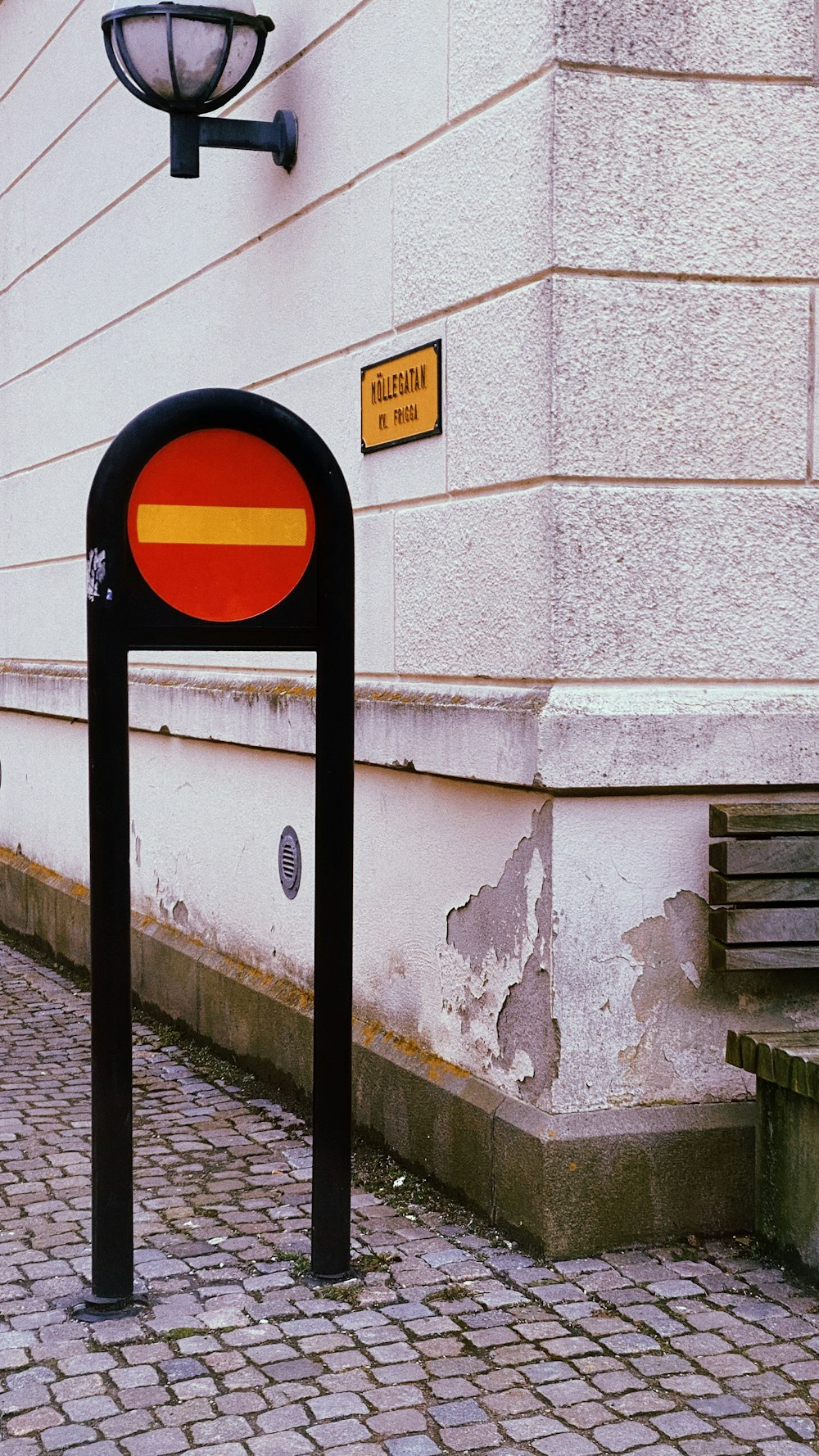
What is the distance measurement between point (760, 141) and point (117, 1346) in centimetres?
303

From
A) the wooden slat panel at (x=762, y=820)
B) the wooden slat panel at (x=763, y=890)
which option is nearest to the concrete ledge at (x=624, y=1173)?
the wooden slat panel at (x=763, y=890)

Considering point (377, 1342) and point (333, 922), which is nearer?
point (377, 1342)

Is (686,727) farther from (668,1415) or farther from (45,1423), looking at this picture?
(45,1423)

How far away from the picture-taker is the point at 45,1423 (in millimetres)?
3070

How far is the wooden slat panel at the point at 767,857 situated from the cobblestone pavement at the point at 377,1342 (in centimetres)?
89

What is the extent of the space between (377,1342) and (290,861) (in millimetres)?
2278

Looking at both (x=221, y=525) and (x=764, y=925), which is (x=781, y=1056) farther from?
(x=221, y=525)

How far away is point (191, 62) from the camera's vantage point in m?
5.10

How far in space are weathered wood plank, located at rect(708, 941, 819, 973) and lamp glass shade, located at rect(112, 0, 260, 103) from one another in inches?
120

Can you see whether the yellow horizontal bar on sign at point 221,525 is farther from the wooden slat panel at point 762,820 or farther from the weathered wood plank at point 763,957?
the weathered wood plank at point 763,957

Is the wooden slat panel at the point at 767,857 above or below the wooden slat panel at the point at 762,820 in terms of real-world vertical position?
below

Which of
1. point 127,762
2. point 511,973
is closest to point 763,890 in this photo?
point 511,973

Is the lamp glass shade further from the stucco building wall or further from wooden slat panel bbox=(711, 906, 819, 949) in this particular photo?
wooden slat panel bbox=(711, 906, 819, 949)

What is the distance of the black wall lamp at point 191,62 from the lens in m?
5.06
